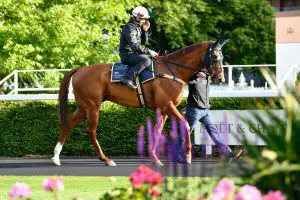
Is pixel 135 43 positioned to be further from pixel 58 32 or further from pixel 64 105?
pixel 58 32

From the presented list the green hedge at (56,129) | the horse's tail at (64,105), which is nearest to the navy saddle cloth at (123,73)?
the horse's tail at (64,105)

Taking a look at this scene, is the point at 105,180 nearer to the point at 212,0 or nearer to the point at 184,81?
the point at 184,81

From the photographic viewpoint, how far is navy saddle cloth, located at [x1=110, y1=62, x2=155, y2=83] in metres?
15.6

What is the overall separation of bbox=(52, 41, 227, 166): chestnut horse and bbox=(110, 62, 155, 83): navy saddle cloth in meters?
0.09

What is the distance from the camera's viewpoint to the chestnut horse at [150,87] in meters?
15.2

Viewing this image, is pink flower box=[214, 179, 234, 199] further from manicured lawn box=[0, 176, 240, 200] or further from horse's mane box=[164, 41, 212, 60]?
horse's mane box=[164, 41, 212, 60]

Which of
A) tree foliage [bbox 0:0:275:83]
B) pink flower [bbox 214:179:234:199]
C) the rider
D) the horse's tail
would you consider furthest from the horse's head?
tree foliage [bbox 0:0:275:83]

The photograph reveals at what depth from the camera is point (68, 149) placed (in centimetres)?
1922

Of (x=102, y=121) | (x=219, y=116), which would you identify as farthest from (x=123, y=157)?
(x=219, y=116)

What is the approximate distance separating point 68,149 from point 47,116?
91 centimetres

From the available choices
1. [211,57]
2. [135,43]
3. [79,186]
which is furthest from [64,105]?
[79,186]

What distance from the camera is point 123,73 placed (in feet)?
51.4

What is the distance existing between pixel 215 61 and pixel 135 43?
1.38 meters

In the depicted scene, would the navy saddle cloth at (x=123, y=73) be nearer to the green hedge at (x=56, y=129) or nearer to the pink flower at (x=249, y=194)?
the green hedge at (x=56, y=129)
